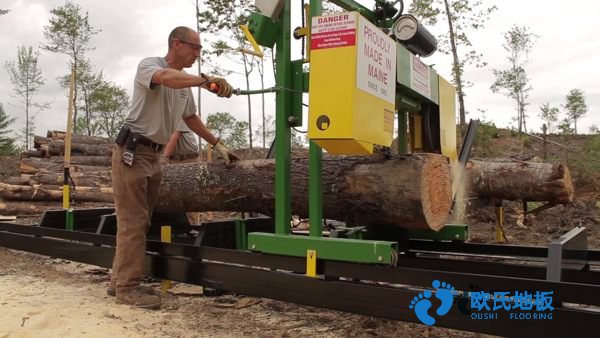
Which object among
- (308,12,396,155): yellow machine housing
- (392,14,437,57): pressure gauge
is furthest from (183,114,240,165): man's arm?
(392,14,437,57): pressure gauge

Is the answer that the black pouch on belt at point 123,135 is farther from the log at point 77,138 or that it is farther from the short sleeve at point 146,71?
the log at point 77,138

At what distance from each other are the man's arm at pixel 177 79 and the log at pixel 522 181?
12.1 ft

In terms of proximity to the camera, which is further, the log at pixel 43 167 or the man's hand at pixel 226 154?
the log at pixel 43 167

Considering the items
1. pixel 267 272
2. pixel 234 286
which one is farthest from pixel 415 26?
pixel 234 286

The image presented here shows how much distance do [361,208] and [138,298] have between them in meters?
1.64

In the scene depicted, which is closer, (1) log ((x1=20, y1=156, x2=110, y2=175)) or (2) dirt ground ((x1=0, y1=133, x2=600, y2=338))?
(2) dirt ground ((x1=0, y1=133, x2=600, y2=338))

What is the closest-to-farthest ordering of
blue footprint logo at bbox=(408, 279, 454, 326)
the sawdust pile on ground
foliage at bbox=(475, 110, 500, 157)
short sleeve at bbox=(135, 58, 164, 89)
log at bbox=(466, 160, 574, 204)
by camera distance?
blue footprint logo at bbox=(408, 279, 454, 326)
the sawdust pile on ground
short sleeve at bbox=(135, 58, 164, 89)
log at bbox=(466, 160, 574, 204)
foliage at bbox=(475, 110, 500, 157)

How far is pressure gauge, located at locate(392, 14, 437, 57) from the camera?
2.96m

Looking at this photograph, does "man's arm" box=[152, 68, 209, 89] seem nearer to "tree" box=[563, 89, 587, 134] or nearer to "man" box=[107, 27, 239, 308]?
"man" box=[107, 27, 239, 308]

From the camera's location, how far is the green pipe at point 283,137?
277 cm

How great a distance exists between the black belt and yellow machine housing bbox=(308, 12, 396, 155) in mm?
1474

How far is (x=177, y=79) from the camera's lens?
9.73 ft

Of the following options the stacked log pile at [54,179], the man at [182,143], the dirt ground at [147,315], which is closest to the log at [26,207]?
the stacked log pile at [54,179]

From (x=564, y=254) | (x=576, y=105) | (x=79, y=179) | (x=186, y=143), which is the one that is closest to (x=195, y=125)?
(x=186, y=143)
